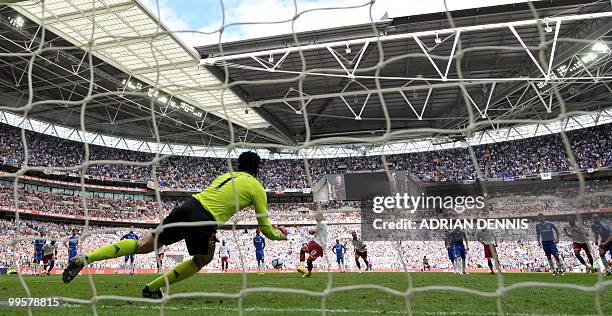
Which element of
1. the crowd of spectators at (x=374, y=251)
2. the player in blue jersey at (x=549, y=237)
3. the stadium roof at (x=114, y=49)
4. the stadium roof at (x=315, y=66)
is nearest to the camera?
the player in blue jersey at (x=549, y=237)

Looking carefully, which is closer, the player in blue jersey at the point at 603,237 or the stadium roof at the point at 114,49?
the player in blue jersey at the point at 603,237

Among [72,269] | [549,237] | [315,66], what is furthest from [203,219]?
[315,66]

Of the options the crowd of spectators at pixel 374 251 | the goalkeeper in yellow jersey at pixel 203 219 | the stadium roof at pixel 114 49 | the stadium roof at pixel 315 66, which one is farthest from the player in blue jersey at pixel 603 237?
the stadium roof at pixel 114 49

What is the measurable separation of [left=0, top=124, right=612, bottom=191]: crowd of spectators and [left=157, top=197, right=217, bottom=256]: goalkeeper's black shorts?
32.1 metres

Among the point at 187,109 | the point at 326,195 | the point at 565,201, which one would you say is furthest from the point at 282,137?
the point at 565,201

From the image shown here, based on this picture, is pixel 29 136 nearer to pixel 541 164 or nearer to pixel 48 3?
pixel 48 3

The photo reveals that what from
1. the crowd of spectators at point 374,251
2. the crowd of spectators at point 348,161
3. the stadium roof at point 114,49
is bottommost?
the crowd of spectators at point 374,251

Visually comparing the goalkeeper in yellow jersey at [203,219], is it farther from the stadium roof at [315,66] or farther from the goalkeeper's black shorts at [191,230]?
the stadium roof at [315,66]

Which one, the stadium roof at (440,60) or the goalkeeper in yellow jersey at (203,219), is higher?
the stadium roof at (440,60)

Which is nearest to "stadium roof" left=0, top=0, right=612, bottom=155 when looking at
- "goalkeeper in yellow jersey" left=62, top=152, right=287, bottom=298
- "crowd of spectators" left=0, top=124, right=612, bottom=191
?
"crowd of spectators" left=0, top=124, right=612, bottom=191

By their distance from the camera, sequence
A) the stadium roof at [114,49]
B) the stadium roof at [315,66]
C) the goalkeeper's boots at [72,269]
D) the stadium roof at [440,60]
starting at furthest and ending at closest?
the stadium roof at [114,49]
the stadium roof at [315,66]
the stadium roof at [440,60]
the goalkeeper's boots at [72,269]

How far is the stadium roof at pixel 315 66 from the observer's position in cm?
1630

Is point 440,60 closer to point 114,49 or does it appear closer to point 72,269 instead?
point 114,49

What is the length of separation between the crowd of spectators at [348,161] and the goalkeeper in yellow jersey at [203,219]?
104ft
